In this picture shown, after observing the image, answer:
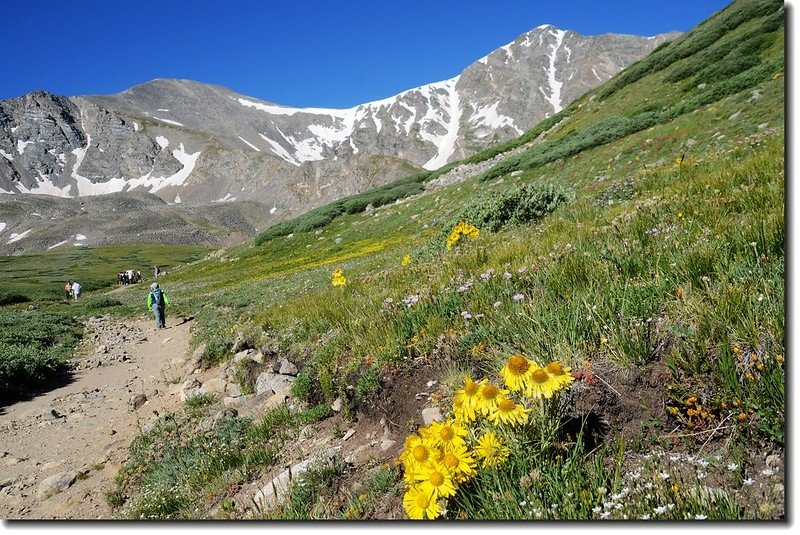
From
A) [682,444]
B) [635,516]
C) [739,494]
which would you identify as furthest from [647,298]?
[635,516]

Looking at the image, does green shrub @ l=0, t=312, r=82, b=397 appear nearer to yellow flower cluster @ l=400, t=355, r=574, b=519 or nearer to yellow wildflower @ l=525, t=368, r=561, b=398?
yellow flower cluster @ l=400, t=355, r=574, b=519

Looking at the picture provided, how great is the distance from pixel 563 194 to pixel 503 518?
1162 cm

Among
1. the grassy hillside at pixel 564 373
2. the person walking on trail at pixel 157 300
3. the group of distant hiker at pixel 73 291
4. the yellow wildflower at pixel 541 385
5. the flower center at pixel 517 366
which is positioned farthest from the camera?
the group of distant hiker at pixel 73 291

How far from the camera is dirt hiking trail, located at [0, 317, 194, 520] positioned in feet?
18.8

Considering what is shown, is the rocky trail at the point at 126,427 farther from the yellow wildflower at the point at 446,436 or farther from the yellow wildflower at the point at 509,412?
the yellow wildflower at the point at 509,412

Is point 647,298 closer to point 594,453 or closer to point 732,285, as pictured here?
point 732,285

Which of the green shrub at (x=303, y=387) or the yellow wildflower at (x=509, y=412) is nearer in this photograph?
the yellow wildflower at (x=509, y=412)

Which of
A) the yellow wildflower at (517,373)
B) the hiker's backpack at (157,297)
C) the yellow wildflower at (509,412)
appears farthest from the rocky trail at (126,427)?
the hiker's backpack at (157,297)

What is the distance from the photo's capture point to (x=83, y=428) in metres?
8.78

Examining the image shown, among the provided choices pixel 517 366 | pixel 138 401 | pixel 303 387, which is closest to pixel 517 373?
pixel 517 366

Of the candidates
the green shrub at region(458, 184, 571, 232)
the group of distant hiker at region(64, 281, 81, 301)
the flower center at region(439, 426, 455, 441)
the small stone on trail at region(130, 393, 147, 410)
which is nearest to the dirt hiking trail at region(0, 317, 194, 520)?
the small stone on trail at region(130, 393, 147, 410)

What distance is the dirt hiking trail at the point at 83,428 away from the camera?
5.73m

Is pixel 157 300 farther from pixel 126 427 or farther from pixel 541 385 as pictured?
pixel 541 385

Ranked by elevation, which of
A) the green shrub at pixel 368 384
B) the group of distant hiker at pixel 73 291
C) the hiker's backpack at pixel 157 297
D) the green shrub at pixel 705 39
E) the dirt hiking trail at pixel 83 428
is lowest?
the dirt hiking trail at pixel 83 428
